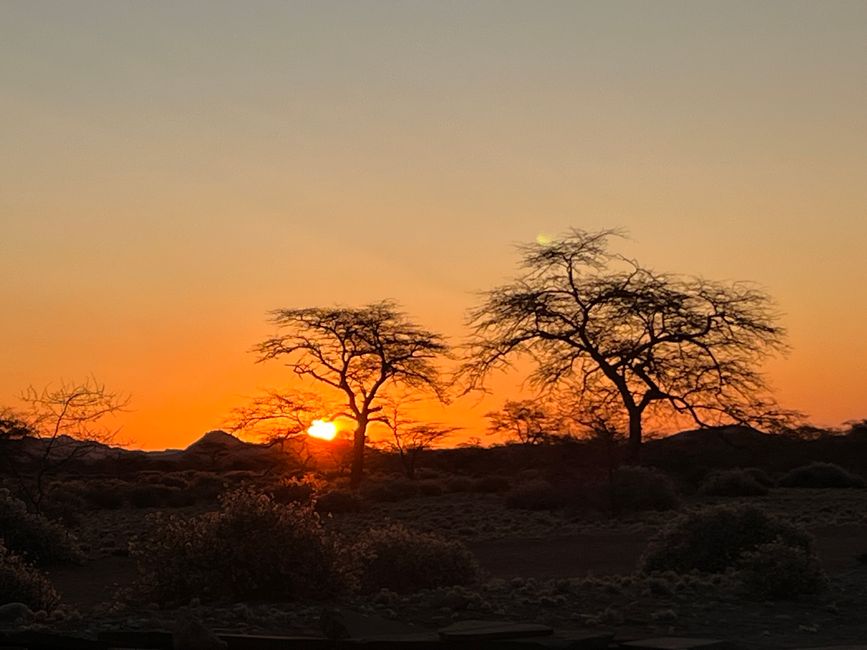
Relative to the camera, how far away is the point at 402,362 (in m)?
47.6

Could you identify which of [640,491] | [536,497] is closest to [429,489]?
[536,497]

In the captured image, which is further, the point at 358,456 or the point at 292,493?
the point at 358,456

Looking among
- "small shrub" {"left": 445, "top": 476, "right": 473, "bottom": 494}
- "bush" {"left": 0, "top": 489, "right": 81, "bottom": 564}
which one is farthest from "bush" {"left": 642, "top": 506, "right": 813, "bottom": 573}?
"small shrub" {"left": 445, "top": 476, "right": 473, "bottom": 494}

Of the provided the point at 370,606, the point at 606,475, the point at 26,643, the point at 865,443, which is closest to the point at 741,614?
the point at 370,606

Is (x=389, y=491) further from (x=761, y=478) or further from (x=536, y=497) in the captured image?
(x=761, y=478)

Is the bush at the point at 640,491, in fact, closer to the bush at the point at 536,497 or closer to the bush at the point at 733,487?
the bush at the point at 536,497

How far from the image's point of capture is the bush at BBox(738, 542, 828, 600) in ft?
42.5

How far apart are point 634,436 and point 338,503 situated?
33.4 feet

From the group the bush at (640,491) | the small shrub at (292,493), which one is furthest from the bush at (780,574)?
the small shrub at (292,493)

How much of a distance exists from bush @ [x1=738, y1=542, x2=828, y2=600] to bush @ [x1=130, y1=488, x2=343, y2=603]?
4.81 m

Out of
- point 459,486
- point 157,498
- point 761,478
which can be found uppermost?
point 761,478

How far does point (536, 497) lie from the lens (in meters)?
36.0

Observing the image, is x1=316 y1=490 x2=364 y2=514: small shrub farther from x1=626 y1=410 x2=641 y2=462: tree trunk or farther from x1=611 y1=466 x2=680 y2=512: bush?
x1=626 y1=410 x2=641 y2=462: tree trunk

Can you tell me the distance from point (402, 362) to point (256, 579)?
1363 inches
